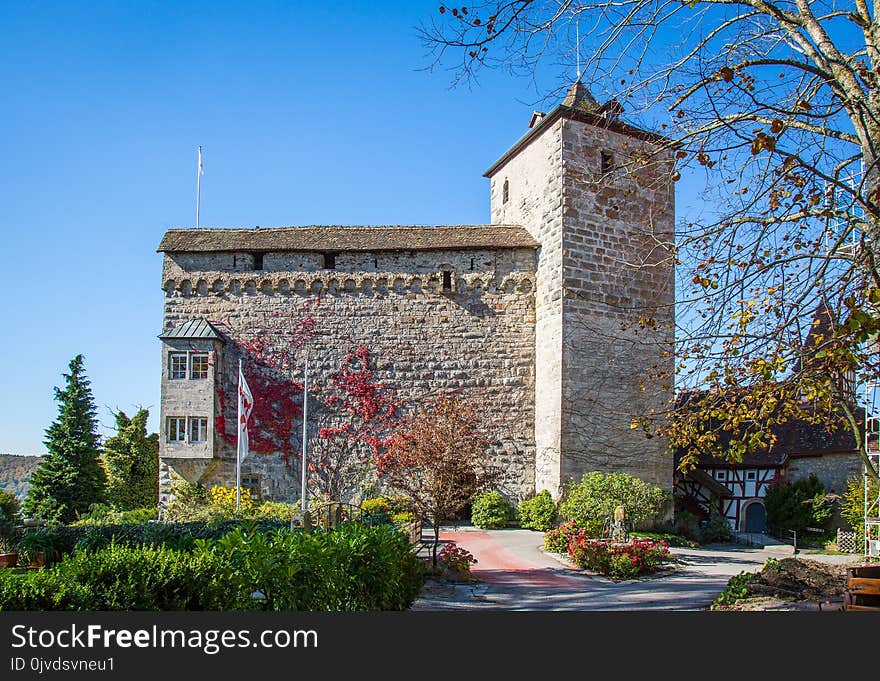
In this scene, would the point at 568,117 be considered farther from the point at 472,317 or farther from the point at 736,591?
the point at 736,591

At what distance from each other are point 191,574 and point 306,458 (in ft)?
51.2

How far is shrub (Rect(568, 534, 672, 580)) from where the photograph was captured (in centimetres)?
1328

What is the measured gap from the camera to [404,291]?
22.5 meters

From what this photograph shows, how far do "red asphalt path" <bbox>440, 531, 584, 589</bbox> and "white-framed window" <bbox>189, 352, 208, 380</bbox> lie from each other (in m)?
9.07

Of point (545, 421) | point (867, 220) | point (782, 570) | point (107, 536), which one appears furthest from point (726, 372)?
point (545, 421)

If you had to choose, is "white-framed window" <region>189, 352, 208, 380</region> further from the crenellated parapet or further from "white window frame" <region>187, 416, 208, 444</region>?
the crenellated parapet

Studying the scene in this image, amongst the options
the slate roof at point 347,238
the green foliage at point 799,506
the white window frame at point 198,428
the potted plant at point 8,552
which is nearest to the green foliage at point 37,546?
the potted plant at point 8,552

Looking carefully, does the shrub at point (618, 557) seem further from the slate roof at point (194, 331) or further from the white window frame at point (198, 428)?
the slate roof at point (194, 331)

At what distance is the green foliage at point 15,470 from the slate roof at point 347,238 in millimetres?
24279

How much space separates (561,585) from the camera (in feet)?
40.6

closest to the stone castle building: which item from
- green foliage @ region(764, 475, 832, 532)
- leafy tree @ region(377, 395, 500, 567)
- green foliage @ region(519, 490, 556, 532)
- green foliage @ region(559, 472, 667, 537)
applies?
green foliage @ region(519, 490, 556, 532)

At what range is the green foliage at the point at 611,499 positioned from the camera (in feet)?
58.9

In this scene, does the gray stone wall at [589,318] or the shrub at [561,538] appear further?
the gray stone wall at [589,318]

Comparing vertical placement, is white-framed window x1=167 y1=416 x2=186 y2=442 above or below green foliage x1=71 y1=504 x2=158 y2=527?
above
